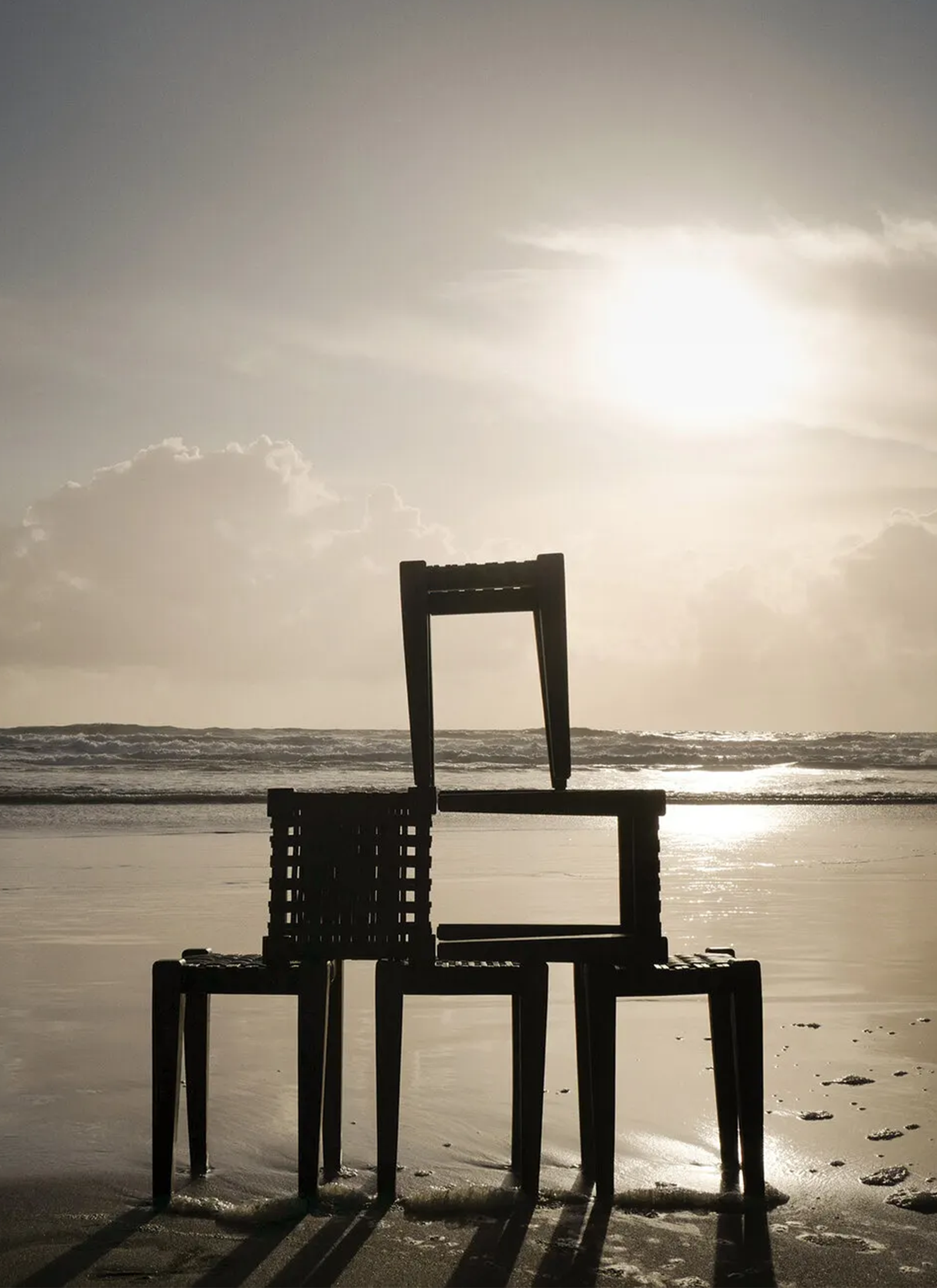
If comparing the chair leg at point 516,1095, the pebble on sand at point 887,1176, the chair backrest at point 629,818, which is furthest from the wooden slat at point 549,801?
the pebble on sand at point 887,1176

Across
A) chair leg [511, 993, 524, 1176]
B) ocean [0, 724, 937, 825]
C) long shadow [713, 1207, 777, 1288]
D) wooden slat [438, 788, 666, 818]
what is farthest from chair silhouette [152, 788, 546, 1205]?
ocean [0, 724, 937, 825]

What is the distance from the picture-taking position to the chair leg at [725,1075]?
17.5 feet

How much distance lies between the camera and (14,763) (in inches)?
1674

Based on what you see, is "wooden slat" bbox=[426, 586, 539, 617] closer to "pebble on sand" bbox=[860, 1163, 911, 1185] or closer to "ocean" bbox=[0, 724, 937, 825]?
"pebble on sand" bbox=[860, 1163, 911, 1185]

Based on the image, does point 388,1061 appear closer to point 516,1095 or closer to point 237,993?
point 237,993

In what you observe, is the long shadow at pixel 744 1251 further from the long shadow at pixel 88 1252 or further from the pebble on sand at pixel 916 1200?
the long shadow at pixel 88 1252

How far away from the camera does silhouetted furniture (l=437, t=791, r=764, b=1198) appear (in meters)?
4.85

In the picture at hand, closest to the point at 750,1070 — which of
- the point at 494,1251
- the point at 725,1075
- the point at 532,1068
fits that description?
the point at 725,1075

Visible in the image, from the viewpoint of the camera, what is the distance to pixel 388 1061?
4.78 m

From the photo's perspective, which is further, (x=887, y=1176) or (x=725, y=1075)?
(x=725, y=1075)

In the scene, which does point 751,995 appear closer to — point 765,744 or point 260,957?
point 260,957

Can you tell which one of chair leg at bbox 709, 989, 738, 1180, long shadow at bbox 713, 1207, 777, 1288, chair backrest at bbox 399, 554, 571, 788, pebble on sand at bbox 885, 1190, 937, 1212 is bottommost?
pebble on sand at bbox 885, 1190, 937, 1212

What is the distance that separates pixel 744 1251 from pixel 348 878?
Result: 189 centimetres

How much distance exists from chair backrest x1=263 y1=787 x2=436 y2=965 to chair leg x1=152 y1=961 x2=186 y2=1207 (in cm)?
39
